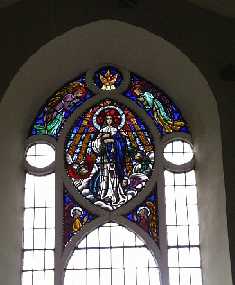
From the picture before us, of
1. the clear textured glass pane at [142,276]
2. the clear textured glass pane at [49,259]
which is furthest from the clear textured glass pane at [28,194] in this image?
the clear textured glass pane at [142,276]

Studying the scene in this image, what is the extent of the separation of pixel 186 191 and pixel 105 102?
1.40 metres

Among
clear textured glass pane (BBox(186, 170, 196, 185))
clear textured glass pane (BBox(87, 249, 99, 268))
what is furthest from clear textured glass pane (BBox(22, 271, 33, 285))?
clear textured glass pane (BBox(186, 170, 196, 185))

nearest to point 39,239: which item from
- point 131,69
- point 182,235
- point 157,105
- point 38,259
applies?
point 38,259

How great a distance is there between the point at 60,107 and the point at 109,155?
0.79 m

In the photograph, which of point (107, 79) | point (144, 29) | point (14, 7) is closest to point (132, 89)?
point (107, 79)

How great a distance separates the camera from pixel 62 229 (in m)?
9.86

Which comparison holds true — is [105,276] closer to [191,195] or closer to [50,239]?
[50,239]

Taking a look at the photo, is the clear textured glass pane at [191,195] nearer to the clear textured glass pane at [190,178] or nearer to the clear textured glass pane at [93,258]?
the clear textured glass pane at [190,178]

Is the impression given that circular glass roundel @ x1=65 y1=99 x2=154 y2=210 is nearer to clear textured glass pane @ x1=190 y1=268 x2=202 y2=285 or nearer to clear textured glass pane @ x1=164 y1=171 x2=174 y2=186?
clear textured glass pane @ x1=164 y1=171 x2=174 y2=186

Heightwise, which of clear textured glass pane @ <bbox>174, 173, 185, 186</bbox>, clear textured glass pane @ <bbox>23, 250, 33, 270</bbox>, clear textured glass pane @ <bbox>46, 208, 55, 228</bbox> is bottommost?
clear textured glass pane @ <bbox>23, 250, 33, 270</bbox>

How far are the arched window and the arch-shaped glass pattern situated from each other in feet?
0.03

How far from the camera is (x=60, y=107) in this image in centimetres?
1055

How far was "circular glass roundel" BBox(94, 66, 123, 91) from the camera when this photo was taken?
1066cm

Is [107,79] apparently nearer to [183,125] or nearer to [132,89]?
[132,89]
